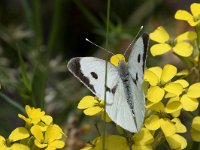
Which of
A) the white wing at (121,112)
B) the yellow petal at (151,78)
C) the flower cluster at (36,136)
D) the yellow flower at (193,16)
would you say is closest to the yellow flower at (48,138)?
the flower cluster at (36,136)

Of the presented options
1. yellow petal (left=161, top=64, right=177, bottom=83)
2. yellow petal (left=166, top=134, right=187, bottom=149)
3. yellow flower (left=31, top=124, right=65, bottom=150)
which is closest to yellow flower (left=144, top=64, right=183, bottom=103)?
yellow petal (left=161, top=64, right=177, bottom=83)

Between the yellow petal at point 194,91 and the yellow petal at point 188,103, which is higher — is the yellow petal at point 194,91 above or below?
above

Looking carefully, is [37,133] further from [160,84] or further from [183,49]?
[183,49]

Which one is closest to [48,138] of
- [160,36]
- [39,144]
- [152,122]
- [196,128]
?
[39,144]

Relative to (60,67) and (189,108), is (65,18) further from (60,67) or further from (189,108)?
(189,108)

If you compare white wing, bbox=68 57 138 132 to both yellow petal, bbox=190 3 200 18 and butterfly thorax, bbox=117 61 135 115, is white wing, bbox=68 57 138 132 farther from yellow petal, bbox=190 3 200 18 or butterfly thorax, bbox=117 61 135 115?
yellow petal, bbox=190 3 200 18

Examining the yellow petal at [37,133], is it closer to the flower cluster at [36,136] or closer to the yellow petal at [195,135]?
the flower cluster at [36,136]

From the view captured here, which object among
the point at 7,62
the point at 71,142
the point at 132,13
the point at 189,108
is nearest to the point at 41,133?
the point at 189,108

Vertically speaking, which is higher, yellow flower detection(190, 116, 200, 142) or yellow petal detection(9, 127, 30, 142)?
yellow petal detection(9, 127, 30, 142)
